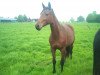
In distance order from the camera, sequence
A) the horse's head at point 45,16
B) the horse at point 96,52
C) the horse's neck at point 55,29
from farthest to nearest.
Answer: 1. the horse's neck at point 55,29
2. the horse's head at point 45,16
3. the horse at point 96,52

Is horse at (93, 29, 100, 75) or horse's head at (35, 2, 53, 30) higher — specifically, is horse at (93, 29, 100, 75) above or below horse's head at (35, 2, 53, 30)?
below

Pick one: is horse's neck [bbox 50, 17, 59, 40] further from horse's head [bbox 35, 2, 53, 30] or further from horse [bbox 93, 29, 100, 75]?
horse [bbox 93, 29, 100, 75]

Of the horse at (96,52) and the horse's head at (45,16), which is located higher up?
the horse's head at (45,16)

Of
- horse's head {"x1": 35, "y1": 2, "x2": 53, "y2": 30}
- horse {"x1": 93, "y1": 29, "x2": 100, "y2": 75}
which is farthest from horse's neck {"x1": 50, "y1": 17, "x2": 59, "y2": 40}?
horse {"x1": 93, "y1": 29, "x2": 100, "y2": 75}

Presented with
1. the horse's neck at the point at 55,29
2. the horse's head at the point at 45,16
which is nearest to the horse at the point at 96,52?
the horse's head at the point at 45,16

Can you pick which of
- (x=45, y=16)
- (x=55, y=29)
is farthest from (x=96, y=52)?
(x=55, y=29)

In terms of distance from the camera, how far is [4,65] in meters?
8.70

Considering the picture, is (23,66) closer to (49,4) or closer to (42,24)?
(42,24)

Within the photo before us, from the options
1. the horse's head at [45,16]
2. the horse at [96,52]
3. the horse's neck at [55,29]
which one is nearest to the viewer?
the horse at [96,52]

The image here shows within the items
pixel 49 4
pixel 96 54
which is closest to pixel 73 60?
pixel 49 4

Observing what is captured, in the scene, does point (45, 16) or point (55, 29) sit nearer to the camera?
point (45, 16)

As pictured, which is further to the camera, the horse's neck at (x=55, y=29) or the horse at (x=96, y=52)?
the horse's neck at (x=55, y=29)

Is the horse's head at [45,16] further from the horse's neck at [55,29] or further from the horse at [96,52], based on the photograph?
the horse at [96,52]

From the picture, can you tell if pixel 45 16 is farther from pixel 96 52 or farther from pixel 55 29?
pixel 96 52
